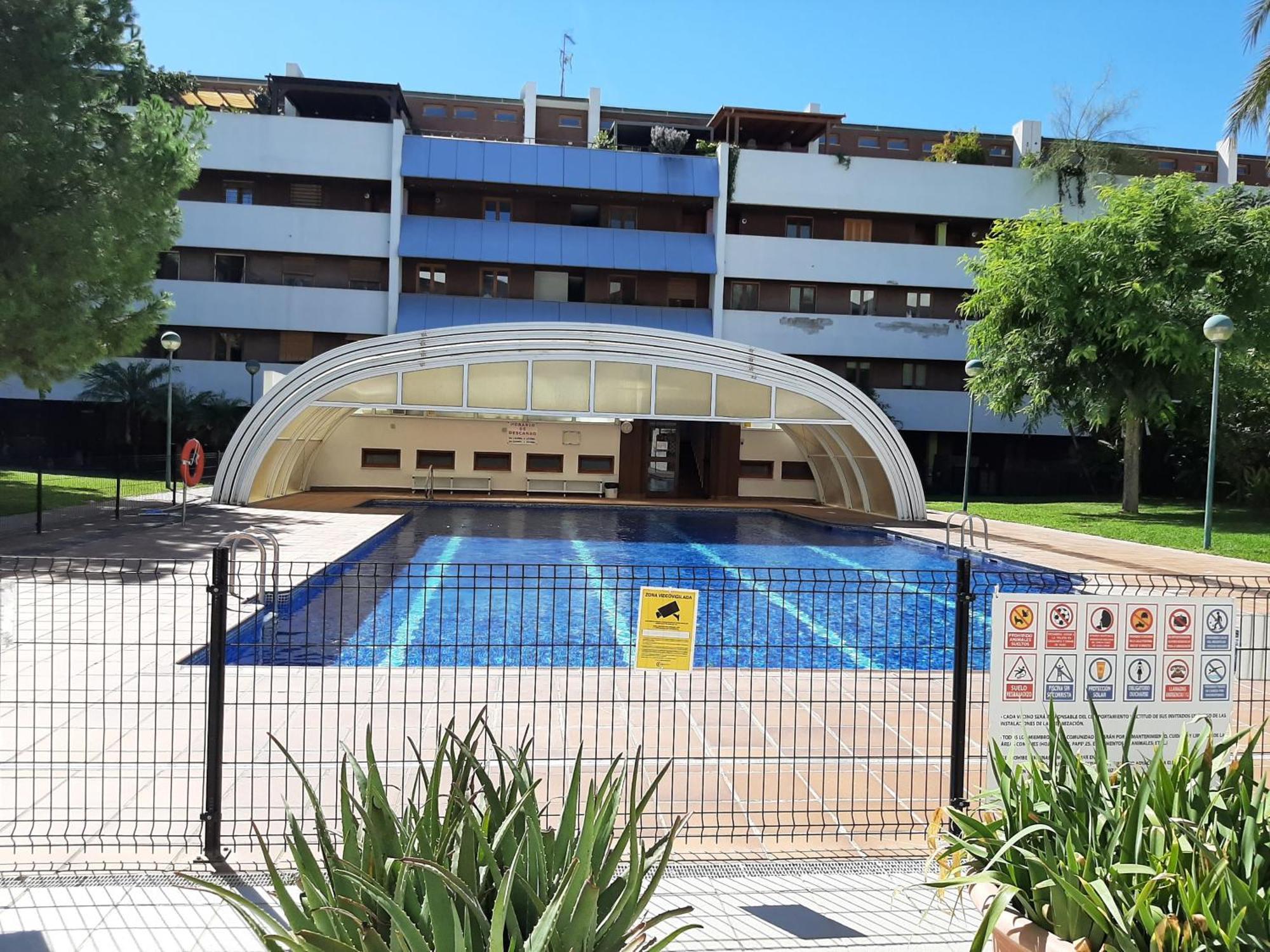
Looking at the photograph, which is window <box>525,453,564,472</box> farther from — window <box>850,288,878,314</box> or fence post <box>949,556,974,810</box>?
fence post <box>949,556,974,810</box>

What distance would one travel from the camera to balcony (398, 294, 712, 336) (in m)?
32.1

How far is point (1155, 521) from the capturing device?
77.0 ft

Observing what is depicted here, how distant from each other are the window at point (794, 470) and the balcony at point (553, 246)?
708 cm

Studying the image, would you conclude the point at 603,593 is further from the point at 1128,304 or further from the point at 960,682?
the point at 1128,304

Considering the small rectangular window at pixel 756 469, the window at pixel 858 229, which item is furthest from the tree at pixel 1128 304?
the window at pixel 858 229

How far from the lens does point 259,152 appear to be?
3147cm

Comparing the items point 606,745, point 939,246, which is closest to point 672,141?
point 939,246

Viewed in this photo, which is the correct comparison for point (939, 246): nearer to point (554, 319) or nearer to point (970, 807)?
point (554, 319)

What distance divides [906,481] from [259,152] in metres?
22.8

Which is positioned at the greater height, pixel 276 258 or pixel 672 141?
pixel 672 141

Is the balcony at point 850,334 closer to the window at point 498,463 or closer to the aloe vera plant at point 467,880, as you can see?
the window at point 498,463

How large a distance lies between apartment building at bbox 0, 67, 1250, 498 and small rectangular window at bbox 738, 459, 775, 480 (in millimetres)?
64

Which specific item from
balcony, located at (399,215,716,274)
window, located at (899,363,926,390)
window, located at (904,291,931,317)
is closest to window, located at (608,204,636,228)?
balcony, located at (399,215,716,274)

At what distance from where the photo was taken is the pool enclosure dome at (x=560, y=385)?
20906mm
